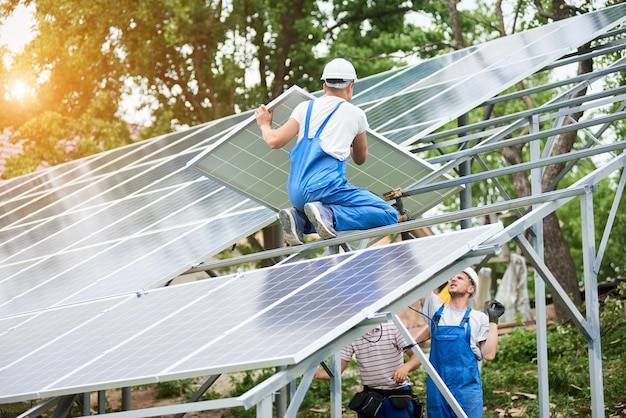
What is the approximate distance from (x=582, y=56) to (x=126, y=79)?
1926 centimetres

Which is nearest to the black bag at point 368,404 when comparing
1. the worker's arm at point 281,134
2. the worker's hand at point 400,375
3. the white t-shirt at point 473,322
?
the worker's hand at point 400,375

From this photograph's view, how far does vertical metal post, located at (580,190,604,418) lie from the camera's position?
23.9ft

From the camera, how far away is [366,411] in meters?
8.30

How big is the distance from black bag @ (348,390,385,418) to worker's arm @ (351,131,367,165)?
2.06 m

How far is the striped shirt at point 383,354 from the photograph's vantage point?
8375 millimetres

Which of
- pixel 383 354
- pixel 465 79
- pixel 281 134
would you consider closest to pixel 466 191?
pixel 465 79

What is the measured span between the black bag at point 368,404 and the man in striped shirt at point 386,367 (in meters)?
0.04

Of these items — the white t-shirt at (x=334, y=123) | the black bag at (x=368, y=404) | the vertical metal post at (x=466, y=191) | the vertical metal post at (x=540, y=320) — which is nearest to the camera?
the white t-shirt at (x=334, y=123)

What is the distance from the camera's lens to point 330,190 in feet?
23.4

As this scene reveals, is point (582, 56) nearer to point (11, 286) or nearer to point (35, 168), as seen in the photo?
point (11, 286)

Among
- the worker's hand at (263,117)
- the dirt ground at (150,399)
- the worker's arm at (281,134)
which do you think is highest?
the worker's hand at (263,117)

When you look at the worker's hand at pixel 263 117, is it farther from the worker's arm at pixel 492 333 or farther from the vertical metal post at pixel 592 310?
the vertical metal post at pixel 592 310

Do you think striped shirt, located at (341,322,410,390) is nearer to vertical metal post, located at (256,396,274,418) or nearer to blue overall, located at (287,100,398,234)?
blue overall, located at (287,100,398,234)

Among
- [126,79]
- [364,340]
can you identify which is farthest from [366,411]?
[126,79]
